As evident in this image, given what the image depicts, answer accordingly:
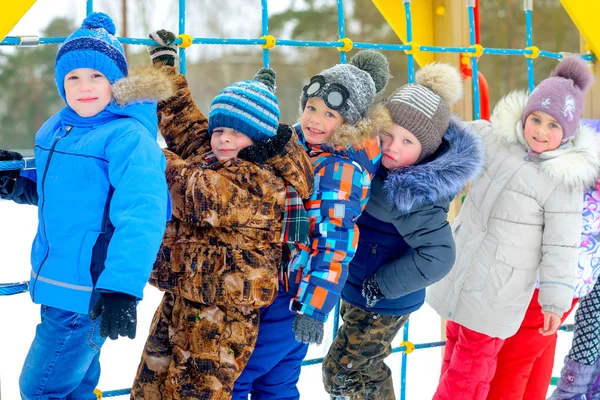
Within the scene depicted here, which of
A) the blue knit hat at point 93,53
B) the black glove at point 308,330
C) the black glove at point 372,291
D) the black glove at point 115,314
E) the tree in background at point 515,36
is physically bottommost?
the black glove at point 308,330

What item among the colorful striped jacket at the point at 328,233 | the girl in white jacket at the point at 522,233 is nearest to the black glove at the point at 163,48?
the colorful striped jacket at the point at 328,233

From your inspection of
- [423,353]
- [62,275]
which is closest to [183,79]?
[62,275]

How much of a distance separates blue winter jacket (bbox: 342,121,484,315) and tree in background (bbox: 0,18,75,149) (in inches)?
162

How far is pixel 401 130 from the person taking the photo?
186 centimetres

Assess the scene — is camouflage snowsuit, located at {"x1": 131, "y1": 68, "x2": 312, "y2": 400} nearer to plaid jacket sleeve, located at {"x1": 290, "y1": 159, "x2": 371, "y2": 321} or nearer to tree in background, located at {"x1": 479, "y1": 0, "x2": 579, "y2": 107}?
plaid jacket sleeve, located at {"x1": 290, "y1": 159, "x2": 371, "y2": 321}

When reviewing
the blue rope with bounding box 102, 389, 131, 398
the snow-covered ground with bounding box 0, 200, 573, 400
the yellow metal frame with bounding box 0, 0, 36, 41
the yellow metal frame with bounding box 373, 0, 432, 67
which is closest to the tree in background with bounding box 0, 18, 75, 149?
the snow-covered ground with bounding box 0, 200, 573, 400

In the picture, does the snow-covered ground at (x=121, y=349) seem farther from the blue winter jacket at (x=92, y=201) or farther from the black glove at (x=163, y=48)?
the black glove at (x=163, y=48)

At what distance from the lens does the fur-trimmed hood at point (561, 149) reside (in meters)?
2.02

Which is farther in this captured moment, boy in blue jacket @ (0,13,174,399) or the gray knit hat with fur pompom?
the gray knit hat with fur pompom

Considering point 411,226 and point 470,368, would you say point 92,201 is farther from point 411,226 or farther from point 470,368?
point 470,368

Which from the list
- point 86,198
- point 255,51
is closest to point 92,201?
point 86,198

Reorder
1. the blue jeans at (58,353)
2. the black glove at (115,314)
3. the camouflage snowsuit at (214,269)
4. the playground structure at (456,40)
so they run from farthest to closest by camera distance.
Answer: the playground structure at (456,40) → the camouflage snowsuit at (214,269) → the blue jeans at (58,353) → the black glove at (115,314)

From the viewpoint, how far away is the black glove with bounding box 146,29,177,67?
169 cm

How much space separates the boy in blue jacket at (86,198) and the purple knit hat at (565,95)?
1.18 metres
